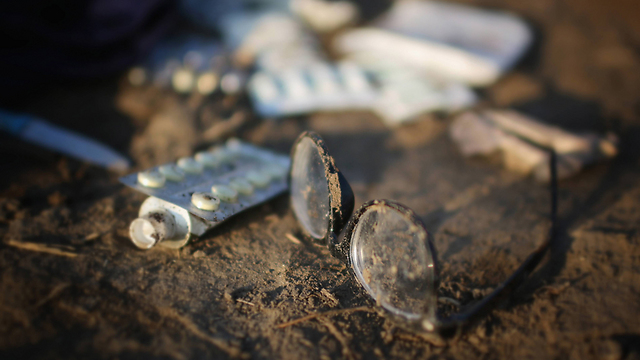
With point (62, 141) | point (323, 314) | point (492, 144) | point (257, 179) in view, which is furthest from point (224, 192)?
point (492, 144)

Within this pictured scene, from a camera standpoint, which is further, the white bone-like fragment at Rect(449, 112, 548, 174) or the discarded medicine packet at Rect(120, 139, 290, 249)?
the white bone-like fragment at Rect(449, 112, 548, 174)

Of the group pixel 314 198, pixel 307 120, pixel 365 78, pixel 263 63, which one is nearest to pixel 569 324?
pixel 314 198

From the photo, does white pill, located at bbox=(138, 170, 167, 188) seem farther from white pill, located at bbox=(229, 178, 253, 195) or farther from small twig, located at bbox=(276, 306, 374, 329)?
small twig, located at bbox=(276, 306, 374, 329)

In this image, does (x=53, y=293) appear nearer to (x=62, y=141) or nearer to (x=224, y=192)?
(x=224, y=192)

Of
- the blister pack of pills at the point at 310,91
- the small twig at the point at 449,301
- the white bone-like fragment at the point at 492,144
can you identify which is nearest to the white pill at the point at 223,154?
the blister pack of pills at the point at 310,91

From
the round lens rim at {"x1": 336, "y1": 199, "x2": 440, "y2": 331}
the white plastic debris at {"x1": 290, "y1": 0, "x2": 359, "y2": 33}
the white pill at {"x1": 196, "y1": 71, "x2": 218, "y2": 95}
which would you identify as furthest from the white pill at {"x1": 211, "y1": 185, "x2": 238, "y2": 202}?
the white plastic debris at {"x1": 290, "y1": 0, "x2": 359, "y2": 33}

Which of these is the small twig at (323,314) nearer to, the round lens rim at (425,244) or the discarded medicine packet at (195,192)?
the round lens rim at (425,244)

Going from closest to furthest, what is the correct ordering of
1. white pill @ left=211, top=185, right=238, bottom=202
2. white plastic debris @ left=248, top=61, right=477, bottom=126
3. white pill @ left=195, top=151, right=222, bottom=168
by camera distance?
1. white pill @ left=211, top=185, right=238, bottom=202
2. white pill @ left=195, top=151, right=222, bottom=168
3. white plastic debris @ left=248, top=61, right=477, bottom=126

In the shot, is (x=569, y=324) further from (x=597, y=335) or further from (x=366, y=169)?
(x=366, y=169)
